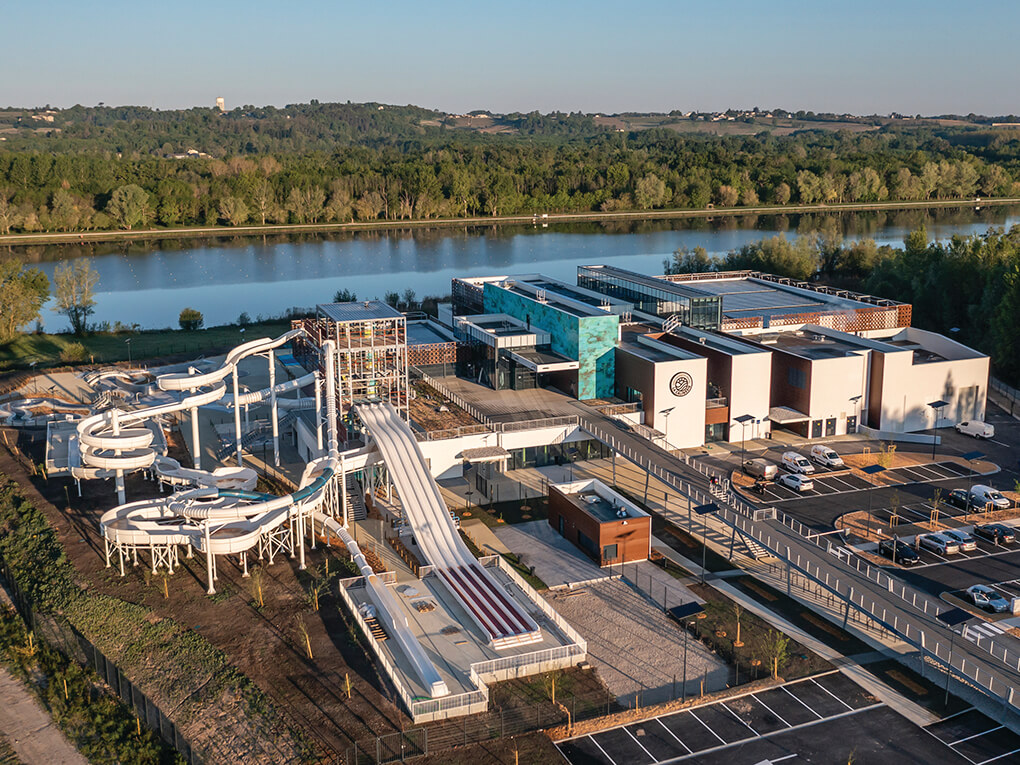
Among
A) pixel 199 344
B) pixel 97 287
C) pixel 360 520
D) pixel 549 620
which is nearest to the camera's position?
pixel 549 620

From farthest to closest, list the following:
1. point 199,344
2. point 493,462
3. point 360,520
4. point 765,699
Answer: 1. point 199,344
2. point 493,462
3. point 360,520
4. point 765,699

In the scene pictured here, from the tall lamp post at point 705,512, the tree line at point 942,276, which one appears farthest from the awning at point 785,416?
the tree line at point 942,276

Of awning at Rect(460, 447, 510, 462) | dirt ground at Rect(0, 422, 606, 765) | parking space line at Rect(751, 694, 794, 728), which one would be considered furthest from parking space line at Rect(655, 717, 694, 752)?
awning at Rect(460, 447, 510, 462)

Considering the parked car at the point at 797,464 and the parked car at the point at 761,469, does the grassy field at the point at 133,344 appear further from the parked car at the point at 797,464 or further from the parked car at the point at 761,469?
the parked car at the point at 797,464

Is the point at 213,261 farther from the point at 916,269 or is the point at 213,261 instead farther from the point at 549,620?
the point at 549,620

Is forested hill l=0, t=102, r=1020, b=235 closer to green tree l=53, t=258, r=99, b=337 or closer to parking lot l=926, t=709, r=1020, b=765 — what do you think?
green tree l=53, t=258, r=99, b=337

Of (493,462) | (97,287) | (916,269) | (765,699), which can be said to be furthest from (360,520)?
(97,287)

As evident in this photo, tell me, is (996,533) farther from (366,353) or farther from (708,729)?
(366,353)
